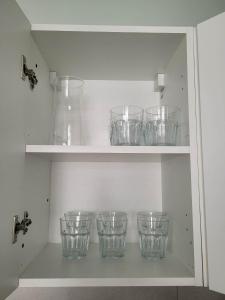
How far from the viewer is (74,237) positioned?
67 cm

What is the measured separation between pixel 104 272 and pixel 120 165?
0.37 meters

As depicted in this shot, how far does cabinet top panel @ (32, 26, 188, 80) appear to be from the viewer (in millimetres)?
645

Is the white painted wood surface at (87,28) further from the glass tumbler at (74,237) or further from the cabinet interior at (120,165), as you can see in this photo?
the glass tumbler at (74,237)

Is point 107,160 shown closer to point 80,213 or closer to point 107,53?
point 80,213

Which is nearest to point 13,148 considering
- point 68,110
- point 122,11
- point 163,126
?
point 68,110

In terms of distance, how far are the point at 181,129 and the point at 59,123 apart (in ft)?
1.20

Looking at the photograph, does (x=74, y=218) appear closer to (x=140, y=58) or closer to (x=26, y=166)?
(x=26, y=166)

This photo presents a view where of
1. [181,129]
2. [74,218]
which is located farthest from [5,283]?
[181,129]

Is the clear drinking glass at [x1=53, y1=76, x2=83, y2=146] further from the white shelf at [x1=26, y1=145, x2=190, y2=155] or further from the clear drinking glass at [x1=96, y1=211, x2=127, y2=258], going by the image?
the clear drinking glass at [x1=96, y1=211, x2=127, y2=258]

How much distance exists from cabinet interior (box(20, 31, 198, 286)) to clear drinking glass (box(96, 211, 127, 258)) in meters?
0.03

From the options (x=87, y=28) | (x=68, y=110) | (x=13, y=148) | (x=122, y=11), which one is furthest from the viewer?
(x=122, y=11)

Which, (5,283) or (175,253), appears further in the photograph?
(175,253)

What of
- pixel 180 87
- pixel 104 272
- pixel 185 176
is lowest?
pixel 104 272

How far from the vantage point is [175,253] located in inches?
27.3
